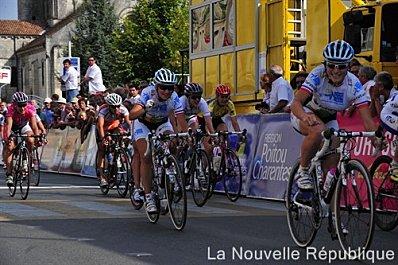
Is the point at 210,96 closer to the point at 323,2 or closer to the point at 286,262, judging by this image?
the point at 323,2

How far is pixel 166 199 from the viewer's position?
455 inches

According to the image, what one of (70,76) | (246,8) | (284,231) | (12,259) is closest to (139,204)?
(284,231)

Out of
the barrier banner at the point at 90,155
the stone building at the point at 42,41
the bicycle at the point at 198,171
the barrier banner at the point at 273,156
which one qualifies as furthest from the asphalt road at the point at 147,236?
the stone building at the point at 42,41

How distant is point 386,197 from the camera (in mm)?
10422

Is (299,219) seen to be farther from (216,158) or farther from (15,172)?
(15,172)

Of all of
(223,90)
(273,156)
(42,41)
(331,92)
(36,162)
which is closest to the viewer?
(331,92)

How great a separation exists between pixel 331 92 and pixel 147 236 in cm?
285

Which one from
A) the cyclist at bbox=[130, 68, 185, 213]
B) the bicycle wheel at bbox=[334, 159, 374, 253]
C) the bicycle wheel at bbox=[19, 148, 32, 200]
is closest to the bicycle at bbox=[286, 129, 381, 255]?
the bicycle wheel at bbox=[334, 159, 374, 253]

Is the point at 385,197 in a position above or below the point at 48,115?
below

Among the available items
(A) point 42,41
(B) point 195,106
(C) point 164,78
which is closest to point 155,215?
(C) point 164,78

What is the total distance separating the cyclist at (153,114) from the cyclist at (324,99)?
2.78m

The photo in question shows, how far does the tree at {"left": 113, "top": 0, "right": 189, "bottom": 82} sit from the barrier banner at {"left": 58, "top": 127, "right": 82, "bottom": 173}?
57.8 metres

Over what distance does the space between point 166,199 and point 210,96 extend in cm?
1059

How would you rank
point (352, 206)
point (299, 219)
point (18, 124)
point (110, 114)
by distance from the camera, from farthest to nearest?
point (110, 114) < point (18, 124) < point (299, 219) < point (352, 206)
